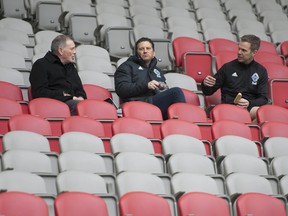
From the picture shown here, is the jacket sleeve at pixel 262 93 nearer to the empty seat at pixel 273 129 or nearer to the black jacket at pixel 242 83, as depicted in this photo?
the black jacket at pixel 242 83

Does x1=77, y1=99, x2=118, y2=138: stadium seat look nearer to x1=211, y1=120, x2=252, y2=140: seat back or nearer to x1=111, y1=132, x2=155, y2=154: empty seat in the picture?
x1=111, y1=132, x2=155, y2=154: empty seat

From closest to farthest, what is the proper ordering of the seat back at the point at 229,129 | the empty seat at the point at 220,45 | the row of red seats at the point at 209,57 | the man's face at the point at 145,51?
the seat back at the point at 229,129, the man's face at the point at 145,51, the row of red seats at the point at 209,57, the empty seat at the point at 220,45

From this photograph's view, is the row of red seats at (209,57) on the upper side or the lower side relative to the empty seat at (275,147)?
upper

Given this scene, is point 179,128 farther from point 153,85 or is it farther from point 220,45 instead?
point 220,45

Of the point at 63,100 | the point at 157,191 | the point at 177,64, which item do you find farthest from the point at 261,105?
the point at 157,191

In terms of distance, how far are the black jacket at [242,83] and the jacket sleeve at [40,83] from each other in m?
1.62

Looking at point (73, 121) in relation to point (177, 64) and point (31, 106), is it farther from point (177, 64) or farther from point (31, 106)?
point (177, 64)

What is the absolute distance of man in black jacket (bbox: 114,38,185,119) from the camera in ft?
28.6

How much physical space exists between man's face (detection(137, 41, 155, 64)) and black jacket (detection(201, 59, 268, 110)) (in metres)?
0.65

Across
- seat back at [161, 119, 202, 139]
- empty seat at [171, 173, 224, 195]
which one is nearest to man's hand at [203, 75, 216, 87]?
seat back at [161, 119, 202, 139]

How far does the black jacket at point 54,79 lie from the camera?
8.38 meters

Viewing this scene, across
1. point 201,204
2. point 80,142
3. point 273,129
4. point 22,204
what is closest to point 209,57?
point 273,129

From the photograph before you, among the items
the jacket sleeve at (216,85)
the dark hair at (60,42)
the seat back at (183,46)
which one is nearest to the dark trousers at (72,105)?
the dark hair at (60,42)

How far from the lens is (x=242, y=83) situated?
9367 mm
